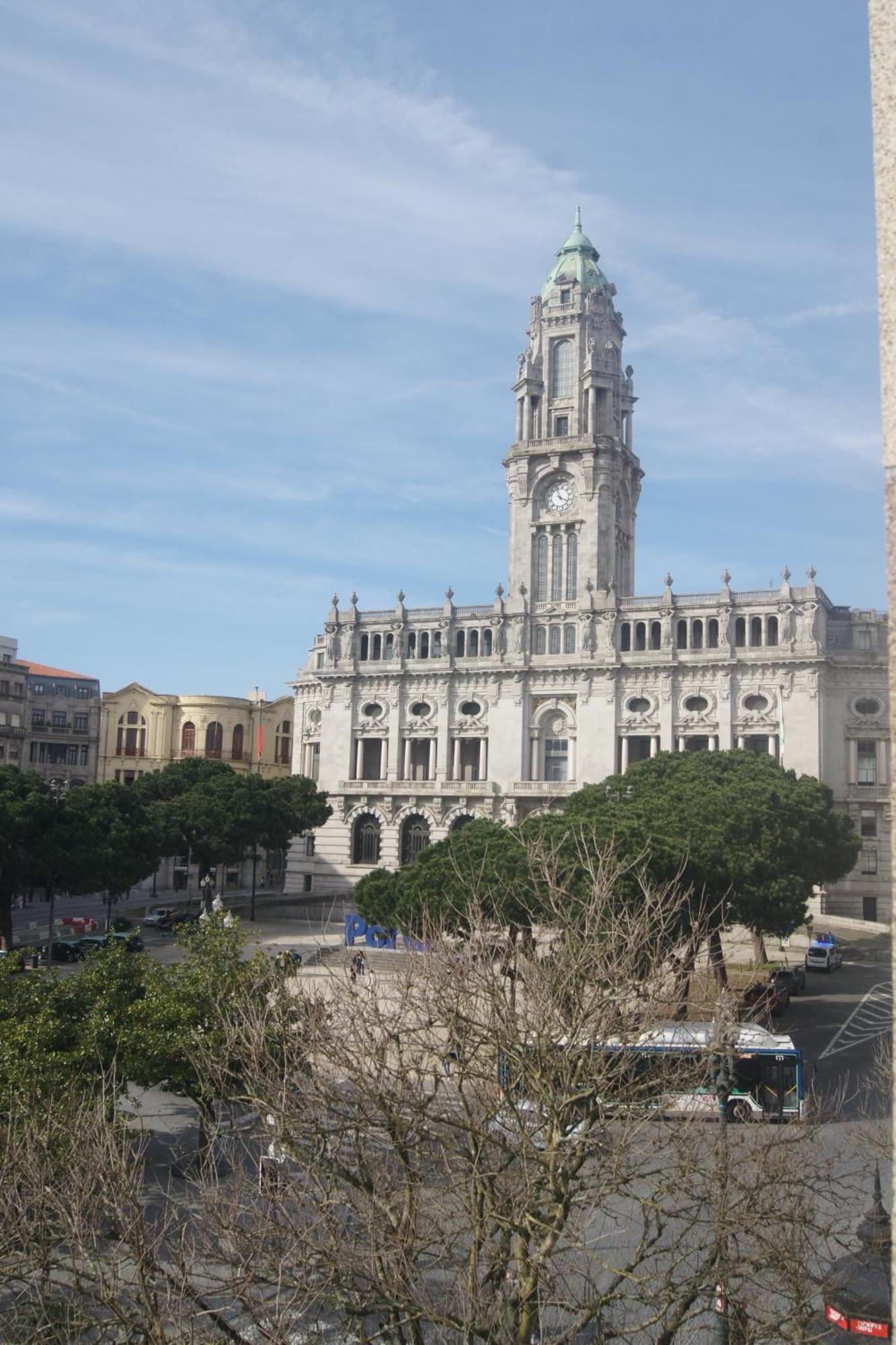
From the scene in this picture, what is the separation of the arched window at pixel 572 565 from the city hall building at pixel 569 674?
0.11 meters

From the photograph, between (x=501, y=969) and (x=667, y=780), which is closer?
(x=501, y=969)

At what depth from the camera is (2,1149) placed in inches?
783

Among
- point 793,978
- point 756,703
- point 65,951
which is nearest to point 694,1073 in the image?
point 793,978

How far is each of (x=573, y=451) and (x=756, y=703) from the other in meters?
23.3

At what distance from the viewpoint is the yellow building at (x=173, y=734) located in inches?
4210

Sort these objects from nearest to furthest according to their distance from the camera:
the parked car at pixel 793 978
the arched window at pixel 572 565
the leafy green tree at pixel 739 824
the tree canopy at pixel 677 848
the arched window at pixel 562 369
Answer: the tree canopy at pixel 677 848
the leafy green tree at pixel 739 824
the parked car at pixel 793 978
the arched window at pixel 572 565
the arched window at pixel 562 369

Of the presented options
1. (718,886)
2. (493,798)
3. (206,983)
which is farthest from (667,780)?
(206,983)

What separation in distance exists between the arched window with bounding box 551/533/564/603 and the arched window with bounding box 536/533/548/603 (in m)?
0.52

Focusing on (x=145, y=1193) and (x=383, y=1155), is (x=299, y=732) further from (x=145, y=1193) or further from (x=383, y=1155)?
(x=383, y=1155)

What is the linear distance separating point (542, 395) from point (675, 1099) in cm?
7522

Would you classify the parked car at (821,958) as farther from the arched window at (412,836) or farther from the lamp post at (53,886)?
the lamp post at (53,886)

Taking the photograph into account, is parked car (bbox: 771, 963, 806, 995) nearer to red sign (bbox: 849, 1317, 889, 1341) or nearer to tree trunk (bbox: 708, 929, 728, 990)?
tree trunk (bbox: 708, 929, 728, 990)

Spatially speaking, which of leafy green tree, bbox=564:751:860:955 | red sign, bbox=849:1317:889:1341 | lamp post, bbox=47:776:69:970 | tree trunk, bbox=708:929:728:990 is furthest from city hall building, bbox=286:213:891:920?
red sign, bbox=849:1317:889:1341

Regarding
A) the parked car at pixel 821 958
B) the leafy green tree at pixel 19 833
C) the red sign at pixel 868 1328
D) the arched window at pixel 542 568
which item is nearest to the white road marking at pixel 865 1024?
the parked car at pixel 821 958
